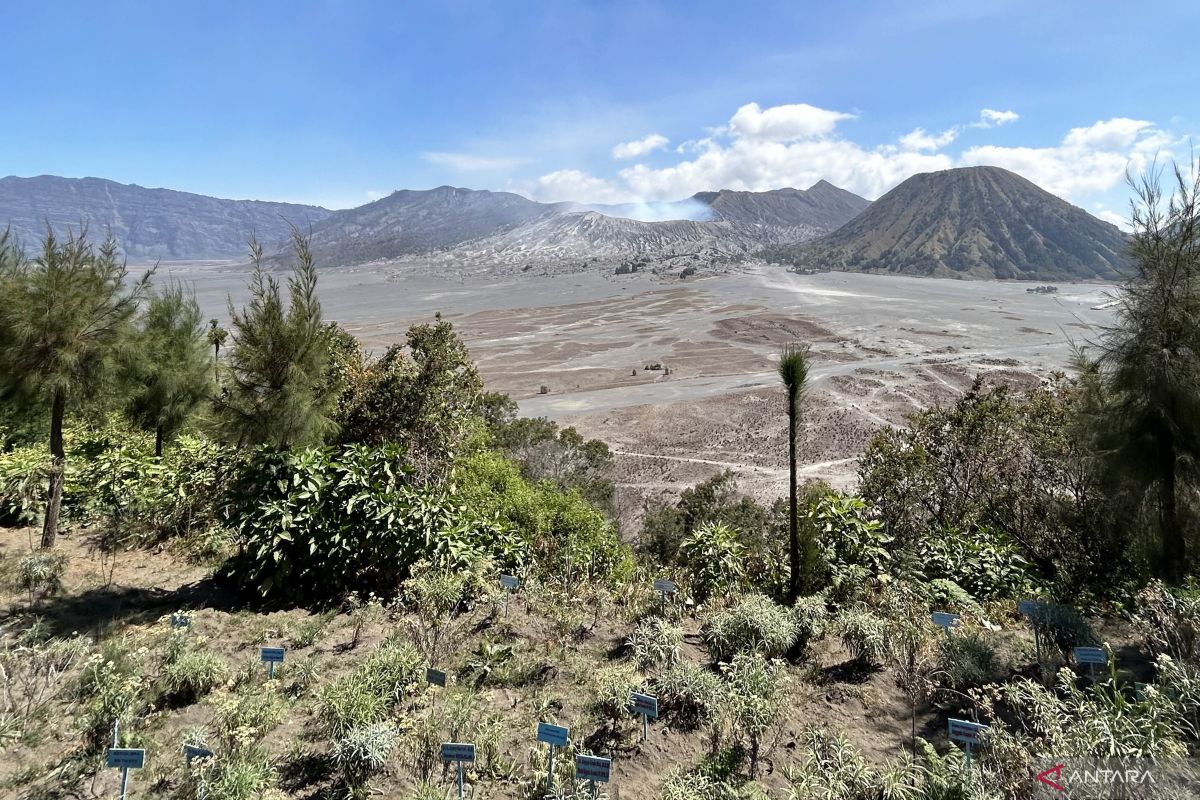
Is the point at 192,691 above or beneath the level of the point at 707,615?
above

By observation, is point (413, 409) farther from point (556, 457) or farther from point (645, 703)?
point (556, 457)

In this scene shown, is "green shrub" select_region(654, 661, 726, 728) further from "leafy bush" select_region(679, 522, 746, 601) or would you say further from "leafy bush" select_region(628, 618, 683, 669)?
"leafy bush" select_region(679, 522, 746, 601)

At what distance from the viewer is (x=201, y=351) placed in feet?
37.1

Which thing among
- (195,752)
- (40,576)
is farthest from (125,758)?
(40,576)

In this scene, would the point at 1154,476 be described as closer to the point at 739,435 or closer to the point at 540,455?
the point at 540,455

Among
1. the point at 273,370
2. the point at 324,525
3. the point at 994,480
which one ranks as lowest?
the point at 994,480

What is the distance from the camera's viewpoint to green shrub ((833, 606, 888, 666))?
17.1ft

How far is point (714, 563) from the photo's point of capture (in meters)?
8.00

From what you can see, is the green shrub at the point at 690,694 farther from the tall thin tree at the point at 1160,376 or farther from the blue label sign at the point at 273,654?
the tall thin tree at the point at 1160,376

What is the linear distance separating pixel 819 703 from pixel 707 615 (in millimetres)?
1745

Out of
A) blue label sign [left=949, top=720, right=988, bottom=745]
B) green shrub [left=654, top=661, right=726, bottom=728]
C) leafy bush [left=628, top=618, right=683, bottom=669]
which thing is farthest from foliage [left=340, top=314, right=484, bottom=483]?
blue label sign [left=949, top=720, right=988, bottom=745]

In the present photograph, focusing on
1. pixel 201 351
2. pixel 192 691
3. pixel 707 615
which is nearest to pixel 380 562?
pixel 192 691

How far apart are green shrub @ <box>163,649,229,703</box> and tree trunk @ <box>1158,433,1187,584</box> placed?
9.94 metres

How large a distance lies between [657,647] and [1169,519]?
6.48 meters
